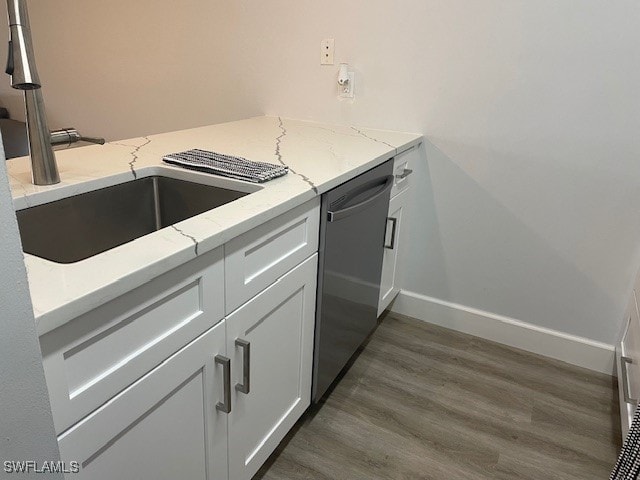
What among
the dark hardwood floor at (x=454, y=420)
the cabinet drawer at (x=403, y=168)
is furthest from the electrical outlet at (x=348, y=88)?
the dark hardwood floor at (x=454, y=420)

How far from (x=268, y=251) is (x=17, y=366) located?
69cm

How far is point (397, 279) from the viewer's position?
7.83ft

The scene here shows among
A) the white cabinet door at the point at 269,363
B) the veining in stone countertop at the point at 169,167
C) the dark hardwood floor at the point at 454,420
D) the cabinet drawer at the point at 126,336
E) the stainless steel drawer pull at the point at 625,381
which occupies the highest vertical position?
the veining in stone countertop at the point at 169,167

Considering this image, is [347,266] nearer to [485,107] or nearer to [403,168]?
[403,168]

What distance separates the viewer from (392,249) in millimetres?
2188

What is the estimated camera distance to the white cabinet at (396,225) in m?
2.07

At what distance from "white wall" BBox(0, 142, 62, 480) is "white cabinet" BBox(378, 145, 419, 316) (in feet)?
5.08

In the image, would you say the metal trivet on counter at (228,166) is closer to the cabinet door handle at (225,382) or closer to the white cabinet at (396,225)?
the cabinet door handle at (225,382)

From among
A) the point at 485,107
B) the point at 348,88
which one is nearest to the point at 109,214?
the point at 348,88

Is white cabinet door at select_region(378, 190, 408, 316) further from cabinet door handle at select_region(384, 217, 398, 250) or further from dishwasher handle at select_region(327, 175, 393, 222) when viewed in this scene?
dishwasher handle at select_region(327, 175, 393, 222)

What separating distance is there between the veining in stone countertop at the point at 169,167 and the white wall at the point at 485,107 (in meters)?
0.21

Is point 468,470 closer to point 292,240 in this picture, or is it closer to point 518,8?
point 292,240

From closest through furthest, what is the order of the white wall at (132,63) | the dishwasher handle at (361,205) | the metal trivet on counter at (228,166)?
the metal trivet on counter at (228,166)
the dishwasher handle at (361,205)
the white wall at (132,63)

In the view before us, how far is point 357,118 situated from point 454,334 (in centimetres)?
113
